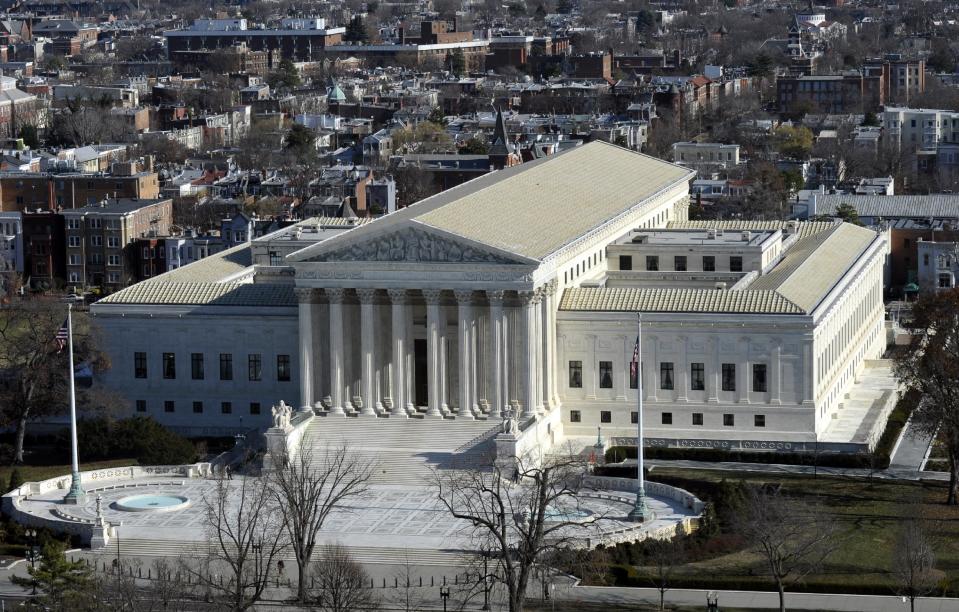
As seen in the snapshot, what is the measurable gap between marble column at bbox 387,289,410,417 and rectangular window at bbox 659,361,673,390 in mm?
12684

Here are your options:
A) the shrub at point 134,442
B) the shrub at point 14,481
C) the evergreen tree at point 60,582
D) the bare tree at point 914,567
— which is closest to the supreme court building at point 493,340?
the shrub at point 134,442

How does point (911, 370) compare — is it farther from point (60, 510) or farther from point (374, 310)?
point (60, 510)

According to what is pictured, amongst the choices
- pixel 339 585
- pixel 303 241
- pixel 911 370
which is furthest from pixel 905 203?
pixel 339 585

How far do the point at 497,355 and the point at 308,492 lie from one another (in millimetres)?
25178

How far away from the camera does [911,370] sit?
124 m

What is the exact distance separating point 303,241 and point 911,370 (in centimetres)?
4191

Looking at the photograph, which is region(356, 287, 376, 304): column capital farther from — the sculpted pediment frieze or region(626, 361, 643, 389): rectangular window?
region(626, 361, 643, 389): rectangular window

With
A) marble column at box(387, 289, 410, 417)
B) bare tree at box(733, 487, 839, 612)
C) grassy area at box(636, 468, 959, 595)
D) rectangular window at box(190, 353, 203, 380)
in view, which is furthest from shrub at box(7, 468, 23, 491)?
bare tree at box(733, 487, 839, 612)

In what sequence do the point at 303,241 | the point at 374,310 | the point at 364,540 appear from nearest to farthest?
the point at 364,540 → the point at 374,310 → the point at 303,241

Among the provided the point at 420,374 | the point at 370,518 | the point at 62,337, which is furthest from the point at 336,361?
the point at 370,518

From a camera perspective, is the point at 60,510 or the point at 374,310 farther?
the point at 374,310

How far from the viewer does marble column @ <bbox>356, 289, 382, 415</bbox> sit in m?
129

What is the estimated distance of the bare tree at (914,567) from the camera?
98125 mm

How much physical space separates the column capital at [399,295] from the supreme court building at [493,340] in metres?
0.18
